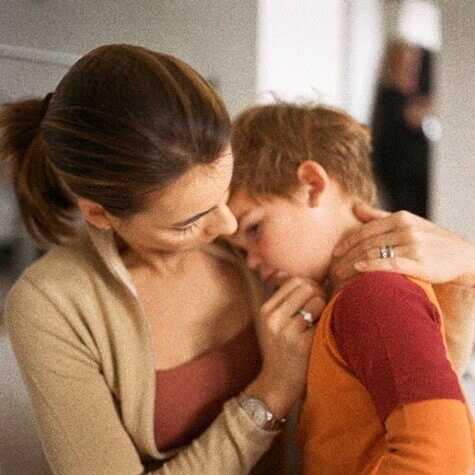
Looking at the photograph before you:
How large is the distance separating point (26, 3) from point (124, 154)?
58 cm

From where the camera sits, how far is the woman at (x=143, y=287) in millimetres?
859

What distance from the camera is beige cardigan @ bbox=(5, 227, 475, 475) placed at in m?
0.98

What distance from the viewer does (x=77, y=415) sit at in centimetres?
98

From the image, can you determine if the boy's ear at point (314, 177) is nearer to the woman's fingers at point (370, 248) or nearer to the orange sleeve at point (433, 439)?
the woman's fingers at point (370, 248)

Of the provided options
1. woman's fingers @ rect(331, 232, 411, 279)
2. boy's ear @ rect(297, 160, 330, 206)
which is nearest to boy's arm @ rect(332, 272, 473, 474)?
woman's fingers @ rect(331, 232, 411, 279)

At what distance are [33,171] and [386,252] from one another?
0.56 meters

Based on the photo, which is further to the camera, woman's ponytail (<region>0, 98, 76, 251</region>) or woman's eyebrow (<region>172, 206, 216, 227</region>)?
woman's ponytail (<region>0, 98, 76, 251</region>)

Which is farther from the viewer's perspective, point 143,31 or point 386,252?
point 143,31

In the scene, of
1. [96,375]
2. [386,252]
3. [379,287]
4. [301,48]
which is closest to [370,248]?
[386,252]

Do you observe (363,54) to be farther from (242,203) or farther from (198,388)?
(198,388)

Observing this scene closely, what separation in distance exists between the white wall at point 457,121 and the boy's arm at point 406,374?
1.05m

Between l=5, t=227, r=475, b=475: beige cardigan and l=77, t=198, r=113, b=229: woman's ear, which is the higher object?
l=77, t=198, r=113, b=229: woman's ear

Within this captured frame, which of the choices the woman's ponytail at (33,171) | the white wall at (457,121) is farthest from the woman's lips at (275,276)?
the white wall at (457,121)

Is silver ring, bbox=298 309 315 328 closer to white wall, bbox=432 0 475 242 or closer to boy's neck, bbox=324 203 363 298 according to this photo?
boy's neck, bbox=324 203 363 298
